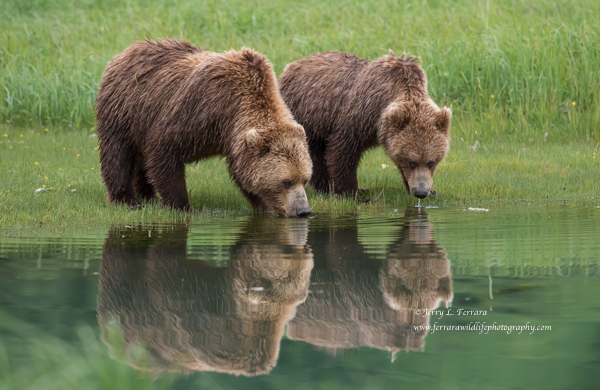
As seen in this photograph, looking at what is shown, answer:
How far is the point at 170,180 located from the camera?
848 cm

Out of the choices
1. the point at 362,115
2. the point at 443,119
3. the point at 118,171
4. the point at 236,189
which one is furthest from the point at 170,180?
the point at 443,119

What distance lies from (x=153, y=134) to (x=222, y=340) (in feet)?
16.8

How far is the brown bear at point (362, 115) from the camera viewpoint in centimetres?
882

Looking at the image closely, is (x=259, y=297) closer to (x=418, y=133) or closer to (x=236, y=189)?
(x=418, y=133)

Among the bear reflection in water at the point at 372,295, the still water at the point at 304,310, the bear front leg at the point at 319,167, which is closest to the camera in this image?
the still water at the point at 304,310

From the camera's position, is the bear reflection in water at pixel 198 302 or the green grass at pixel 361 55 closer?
the bear reflection in water at pixel 198 302

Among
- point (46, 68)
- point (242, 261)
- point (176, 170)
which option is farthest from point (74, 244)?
point (46, 68)

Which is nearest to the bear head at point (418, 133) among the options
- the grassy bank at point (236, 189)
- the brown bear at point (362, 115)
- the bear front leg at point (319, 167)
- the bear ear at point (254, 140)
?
the brown bear at point (362, 115)

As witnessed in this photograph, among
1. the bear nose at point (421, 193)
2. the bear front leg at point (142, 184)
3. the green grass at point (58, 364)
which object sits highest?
the green grass at point (58, 364)

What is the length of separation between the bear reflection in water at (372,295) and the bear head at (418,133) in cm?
254

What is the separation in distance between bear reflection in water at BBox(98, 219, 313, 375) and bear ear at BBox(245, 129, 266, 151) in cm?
150

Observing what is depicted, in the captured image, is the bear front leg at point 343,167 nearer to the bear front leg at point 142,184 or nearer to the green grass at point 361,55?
the green grass at point 361,55

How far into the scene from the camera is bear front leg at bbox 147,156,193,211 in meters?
8.46

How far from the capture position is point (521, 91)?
1355 centimetres
